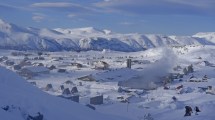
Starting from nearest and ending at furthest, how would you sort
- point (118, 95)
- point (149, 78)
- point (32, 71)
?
point (118, 95) < point (149, 78) < point (32, 71)

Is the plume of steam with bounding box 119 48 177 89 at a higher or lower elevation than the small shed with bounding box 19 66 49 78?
lower

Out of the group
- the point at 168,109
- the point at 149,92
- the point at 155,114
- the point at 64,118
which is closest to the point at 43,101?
the point at 64,118

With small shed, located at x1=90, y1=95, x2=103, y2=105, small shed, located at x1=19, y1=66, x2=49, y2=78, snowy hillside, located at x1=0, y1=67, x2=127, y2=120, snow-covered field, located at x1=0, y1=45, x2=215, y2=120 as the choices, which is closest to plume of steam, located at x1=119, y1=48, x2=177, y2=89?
snow-covered field, located at x1=0, y1=45, x2=215, y2=120

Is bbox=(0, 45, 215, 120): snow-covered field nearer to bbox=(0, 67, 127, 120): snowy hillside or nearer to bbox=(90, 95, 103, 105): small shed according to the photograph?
bbox=(0, 67, 127, 120): snowy hillside

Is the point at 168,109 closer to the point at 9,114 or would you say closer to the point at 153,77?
the point at 9,114

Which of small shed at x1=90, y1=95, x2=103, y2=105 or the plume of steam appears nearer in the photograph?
small shed at x1=90, y1=95, x2=103, y2=105

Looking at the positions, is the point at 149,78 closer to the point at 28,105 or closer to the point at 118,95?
the point at 118,95

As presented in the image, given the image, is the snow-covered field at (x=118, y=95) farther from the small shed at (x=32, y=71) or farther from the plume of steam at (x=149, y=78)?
the small shed at (x=32, y=71)

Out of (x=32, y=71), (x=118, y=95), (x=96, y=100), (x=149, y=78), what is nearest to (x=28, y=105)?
(x=96, y=100)
